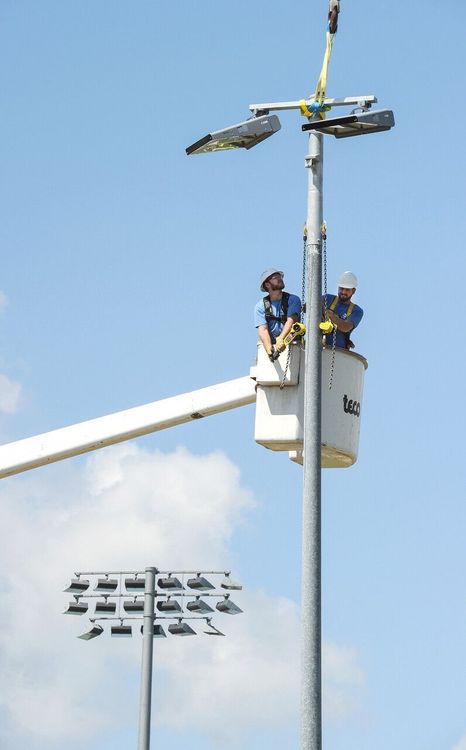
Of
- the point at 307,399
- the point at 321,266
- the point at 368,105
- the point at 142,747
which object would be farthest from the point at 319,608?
the point at 142,747

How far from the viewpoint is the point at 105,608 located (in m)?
25.8

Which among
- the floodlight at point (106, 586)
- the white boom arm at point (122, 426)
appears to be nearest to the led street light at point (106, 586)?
the floodlight at point (106, 586)

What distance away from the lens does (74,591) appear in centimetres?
2592

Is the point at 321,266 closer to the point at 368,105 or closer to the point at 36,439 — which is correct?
the point at 368,105

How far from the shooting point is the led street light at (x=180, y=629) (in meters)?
25.7

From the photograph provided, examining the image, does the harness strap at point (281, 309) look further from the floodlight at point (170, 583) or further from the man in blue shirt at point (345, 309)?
the floodlight at point (170, 583)

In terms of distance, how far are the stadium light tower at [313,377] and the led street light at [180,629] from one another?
1334 centimetres

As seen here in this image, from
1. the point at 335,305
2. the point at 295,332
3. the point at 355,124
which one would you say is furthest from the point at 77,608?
the point at 355,124

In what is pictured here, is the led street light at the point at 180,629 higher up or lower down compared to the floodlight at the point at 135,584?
lower down

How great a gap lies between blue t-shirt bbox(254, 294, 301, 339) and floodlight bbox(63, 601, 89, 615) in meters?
12.5

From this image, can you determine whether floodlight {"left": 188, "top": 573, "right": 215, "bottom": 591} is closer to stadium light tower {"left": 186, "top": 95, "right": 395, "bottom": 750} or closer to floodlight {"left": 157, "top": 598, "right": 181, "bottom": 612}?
floodlight {"left": 157, "top": 598, "right": 181, "bottom": 612}

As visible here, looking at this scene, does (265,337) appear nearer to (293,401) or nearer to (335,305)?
(293,401)

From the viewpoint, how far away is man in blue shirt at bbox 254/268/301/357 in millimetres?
13992

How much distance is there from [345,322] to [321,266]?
1.59 m
